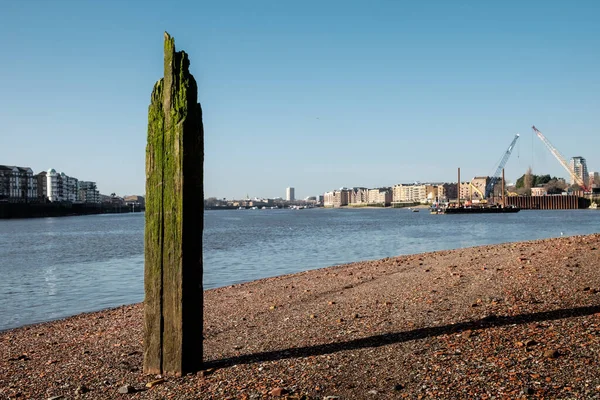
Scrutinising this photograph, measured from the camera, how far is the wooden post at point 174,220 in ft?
22.7

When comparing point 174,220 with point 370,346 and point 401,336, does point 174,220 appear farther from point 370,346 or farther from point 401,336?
point 401,336

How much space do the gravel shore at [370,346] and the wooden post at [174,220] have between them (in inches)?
17.7

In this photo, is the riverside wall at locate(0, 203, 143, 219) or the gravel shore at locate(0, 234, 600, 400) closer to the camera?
the gravel shore at locate(0, 234, 600, 400)

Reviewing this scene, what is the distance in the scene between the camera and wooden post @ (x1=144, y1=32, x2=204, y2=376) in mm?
6910

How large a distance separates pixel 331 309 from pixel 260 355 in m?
3.44

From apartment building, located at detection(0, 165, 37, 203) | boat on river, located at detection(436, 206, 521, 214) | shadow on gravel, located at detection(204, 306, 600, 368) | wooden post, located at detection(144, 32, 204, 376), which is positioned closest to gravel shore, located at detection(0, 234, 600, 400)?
shadow on gravel, located at detection(204, 306, 600, 368)

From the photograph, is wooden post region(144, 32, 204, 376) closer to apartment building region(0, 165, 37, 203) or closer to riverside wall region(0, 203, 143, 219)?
riverside wall region(0, 203, 143, 219)

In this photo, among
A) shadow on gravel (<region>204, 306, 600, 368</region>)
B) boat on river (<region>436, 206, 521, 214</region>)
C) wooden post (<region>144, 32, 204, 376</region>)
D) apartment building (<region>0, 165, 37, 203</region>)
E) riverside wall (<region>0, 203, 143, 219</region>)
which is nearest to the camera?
wooden post (<region>144, 32, 204, 376</region>)

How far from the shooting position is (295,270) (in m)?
25.5

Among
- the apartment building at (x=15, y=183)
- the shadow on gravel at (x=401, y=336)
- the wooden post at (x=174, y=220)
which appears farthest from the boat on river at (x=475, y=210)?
the wooden post at (x=174, y=220)

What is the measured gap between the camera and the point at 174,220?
694 centimetres

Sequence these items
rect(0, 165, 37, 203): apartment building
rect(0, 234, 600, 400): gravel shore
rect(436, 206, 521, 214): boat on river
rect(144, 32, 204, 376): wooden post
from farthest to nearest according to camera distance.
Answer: rect(0, 165, 37, 203): apartment building, rect(436, 206, 521, 214): boat on river, rect(144, 32, 204, 376): wooden post, rect(0, 234, 600, 400): gravel shore

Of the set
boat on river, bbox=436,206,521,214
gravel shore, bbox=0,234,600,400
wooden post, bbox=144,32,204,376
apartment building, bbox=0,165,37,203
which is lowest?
boat on river, bbox=436,206,521,214

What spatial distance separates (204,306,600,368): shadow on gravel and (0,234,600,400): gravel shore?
0.02m
